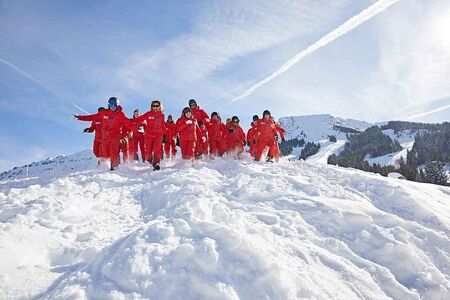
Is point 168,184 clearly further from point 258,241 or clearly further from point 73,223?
point 258,241

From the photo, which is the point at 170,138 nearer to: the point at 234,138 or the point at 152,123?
the point at 152,123

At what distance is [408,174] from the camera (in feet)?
212

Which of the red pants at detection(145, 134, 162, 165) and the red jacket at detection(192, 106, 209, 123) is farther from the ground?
the red jacket at detection(192, 106, 209, 123)

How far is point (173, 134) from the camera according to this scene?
1210 centimetres

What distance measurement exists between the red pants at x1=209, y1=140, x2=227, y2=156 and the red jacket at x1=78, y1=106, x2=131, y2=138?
385cm

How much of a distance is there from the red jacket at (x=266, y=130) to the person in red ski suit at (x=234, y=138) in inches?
46.6

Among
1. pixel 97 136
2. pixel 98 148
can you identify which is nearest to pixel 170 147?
pixel 98 148

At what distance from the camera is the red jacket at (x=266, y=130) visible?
533 inches

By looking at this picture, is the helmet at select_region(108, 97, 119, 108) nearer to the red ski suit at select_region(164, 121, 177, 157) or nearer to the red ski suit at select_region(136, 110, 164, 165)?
the red ski suit at select_region(136, 110, 164, 165)

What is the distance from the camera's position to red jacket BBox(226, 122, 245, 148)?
14624 millimetres

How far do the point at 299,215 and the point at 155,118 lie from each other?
6397 millimetres

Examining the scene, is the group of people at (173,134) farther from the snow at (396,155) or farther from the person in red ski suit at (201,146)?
the snow at (396,155)

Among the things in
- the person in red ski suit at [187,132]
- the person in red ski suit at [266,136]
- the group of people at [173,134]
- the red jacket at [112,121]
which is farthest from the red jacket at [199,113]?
the red jacket at [112,121]

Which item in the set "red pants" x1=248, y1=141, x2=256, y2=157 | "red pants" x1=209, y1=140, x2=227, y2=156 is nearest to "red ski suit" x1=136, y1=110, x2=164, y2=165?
"red pants" x1=209, y1=140, x2=227, y2=156
